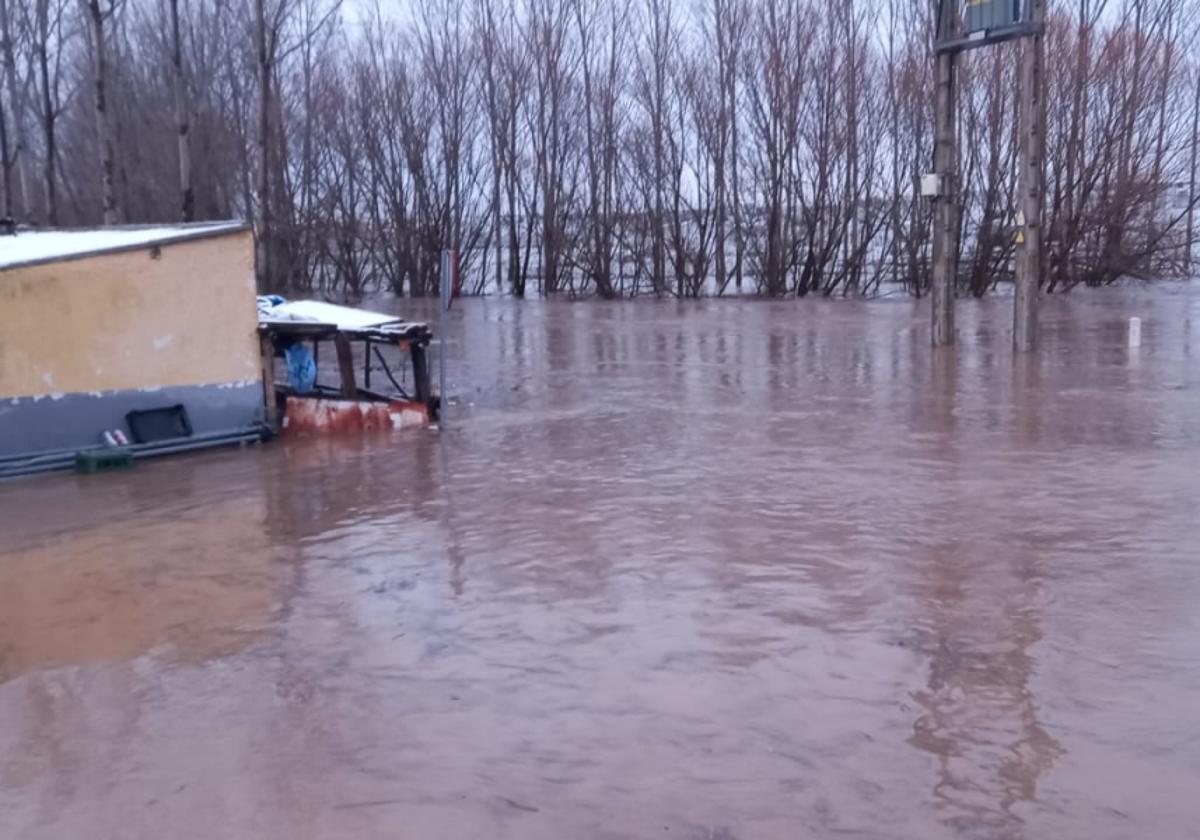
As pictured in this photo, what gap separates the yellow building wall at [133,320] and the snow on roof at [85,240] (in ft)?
0.25

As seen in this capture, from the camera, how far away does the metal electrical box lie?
18.7 meters

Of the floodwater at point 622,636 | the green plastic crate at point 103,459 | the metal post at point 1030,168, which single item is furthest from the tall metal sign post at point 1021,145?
the green plastic crate at point 103,459

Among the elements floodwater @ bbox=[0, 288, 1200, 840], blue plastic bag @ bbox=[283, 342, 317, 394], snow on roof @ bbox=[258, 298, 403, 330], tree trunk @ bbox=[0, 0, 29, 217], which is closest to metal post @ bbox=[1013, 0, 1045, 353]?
floodwater @ bbox=[0, 288, 1200, 840]

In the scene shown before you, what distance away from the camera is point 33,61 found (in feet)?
127

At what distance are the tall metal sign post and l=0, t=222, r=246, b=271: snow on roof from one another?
11.2 m

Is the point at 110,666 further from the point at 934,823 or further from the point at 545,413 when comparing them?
the point at 545,413

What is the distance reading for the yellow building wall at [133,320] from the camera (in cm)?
1282

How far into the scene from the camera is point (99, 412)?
13.4m

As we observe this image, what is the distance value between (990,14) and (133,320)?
1268 cm

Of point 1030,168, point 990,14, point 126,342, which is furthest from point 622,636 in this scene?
point 990,14

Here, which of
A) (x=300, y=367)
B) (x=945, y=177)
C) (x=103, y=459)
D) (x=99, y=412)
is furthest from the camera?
(x=945, y=177)

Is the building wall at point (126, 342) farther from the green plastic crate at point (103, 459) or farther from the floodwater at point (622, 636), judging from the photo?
the floodwater at point (622, 636)

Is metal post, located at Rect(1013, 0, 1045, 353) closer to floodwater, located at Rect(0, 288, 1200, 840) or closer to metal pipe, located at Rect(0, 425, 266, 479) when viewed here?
floodwater, located at Rect(0, 288, 1200, 840)

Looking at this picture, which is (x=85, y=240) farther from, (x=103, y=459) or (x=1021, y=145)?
(x=1021, y=145)
